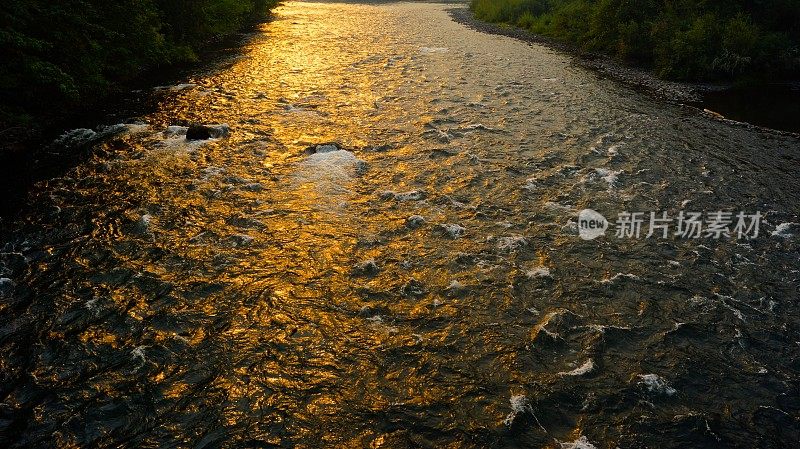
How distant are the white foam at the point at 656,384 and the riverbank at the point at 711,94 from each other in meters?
20.5

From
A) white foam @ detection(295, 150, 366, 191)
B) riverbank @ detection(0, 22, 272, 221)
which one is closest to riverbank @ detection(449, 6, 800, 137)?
white foam @ detection(295, 150, 366, 191)

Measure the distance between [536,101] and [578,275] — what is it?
17.7 meters

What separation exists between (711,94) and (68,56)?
35725mm

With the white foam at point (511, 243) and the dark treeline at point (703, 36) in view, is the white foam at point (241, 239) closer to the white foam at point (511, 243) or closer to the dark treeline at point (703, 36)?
the white foam at point (511, 243)

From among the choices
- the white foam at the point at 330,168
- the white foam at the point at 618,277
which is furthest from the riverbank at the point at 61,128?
the white foam at the point at 618,277

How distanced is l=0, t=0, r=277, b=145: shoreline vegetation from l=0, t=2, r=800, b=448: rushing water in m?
2.46

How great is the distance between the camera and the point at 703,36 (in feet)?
106

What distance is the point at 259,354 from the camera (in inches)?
388

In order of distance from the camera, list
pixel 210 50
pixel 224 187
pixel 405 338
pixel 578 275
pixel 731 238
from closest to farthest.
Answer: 1. pixel 405 338
2. pixel 578 275
3. pixel 731 238
4. pixel 224 187
5. pixel 210 50

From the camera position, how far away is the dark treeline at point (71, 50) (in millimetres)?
18703

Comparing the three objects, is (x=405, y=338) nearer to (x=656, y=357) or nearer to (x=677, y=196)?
(x=656, y=357)

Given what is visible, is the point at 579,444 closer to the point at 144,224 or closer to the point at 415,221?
the point at 415,221

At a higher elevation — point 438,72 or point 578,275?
point 438,72

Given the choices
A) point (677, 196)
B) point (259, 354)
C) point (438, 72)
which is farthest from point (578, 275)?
point (438, 72)
